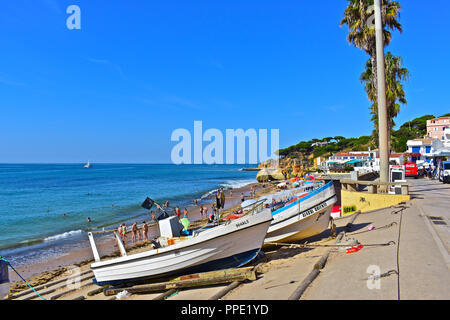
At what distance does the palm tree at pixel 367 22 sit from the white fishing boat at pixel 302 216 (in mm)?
11847

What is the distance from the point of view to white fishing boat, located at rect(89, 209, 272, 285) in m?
9.47

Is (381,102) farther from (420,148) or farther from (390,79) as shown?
(420,148)

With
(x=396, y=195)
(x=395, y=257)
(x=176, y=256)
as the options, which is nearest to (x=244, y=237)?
(x=176, y=256)

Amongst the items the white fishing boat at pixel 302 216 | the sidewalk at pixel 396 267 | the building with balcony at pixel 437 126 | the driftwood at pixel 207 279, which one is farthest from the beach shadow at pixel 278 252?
the building with balcony at pixel 437 126

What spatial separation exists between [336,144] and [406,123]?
A: 82.2 feet

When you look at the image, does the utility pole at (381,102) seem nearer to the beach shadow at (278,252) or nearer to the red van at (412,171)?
the beach shadow at (278,252)

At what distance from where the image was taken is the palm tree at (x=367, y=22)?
1831 cm

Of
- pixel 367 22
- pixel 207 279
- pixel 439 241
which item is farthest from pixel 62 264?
pixel 367 22

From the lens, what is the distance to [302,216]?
38.7 feet

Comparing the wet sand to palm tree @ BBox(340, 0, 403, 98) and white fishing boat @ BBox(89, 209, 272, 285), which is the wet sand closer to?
white fishing boat @ BBox(89, 209, 272, 285)

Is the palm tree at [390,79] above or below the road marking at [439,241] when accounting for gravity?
above

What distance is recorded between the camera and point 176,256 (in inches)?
372

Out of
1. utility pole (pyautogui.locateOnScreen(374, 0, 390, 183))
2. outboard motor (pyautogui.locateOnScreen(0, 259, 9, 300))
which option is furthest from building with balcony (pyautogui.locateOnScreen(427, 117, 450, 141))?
outboard motor (pyautogui.locateOnScreen(0, 259, 9, 300))

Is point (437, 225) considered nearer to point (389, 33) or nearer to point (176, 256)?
point (176, 256)
